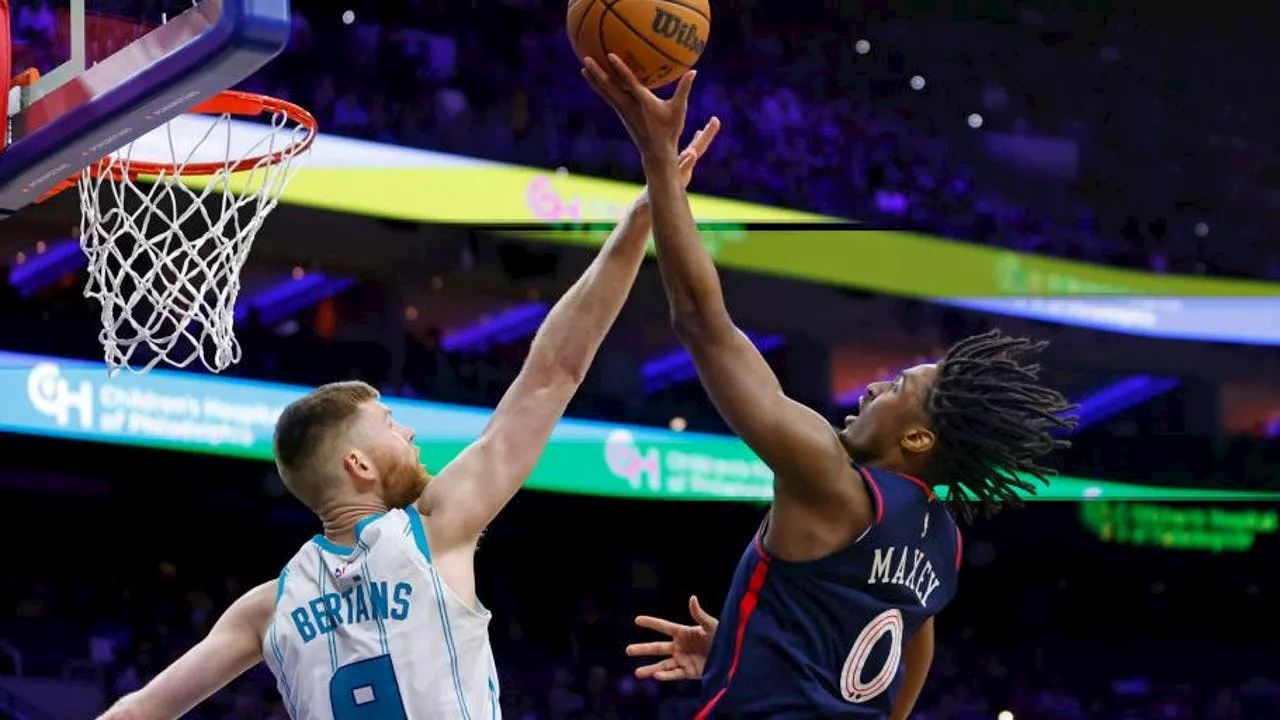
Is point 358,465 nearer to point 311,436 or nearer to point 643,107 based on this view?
point 311,436

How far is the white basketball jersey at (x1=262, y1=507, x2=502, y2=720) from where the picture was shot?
270 cm

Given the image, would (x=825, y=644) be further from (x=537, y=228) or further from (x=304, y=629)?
(x=537, y=228)

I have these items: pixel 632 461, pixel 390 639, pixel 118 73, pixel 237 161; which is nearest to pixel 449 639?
pixel 390 639

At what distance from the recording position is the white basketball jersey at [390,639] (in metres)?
2.70

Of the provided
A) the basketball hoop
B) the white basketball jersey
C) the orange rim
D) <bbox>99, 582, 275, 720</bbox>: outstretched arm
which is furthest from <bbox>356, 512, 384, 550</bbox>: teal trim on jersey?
the orange rim

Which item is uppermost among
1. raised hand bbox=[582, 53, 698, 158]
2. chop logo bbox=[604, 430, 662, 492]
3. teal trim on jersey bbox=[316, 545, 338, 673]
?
raised hand bbox=[582, 53, 698, 158]

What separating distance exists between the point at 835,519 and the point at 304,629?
0.91 meters

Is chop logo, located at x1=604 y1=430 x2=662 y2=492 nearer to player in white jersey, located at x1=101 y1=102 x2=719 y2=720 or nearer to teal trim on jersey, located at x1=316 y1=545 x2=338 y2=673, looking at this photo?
player in white jersey, located at x1=101 y1=102 x2=719 y2=720

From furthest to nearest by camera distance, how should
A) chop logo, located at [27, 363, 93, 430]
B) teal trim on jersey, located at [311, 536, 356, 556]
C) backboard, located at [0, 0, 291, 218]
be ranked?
chop logo, located at [27, 363, 93, 430]
backboard, located at [0, 0, 291, 218]
teal trim on jersey, located at [311, 536, 356, 556]

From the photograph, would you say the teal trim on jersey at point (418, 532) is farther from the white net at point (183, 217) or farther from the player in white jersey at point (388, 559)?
the white net at point (183, 217)

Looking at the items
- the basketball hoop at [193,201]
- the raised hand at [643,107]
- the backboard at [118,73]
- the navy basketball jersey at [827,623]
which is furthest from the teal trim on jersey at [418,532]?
the basketball hoop at [193,201]

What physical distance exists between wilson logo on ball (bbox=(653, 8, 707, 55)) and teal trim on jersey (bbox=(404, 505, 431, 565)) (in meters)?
0.98

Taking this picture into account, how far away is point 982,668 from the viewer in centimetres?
1294

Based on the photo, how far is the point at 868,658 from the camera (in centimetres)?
279
